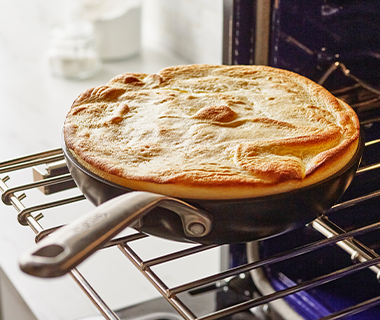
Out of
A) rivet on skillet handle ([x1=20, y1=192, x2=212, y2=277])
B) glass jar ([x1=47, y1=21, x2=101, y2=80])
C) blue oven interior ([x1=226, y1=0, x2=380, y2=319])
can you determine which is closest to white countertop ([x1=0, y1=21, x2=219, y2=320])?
glass jar ([x1=47, y1=21, x2=101, y2=80])

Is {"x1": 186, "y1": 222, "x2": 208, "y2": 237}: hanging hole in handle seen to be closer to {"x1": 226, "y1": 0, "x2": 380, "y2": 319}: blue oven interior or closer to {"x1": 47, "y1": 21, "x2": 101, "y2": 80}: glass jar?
{"x1": 226, "y1": 0, "x2": 380, "y2": 319}: blue oven interior

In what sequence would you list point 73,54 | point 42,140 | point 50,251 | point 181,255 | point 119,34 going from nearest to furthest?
point 50,251 → point 181,255 → point 42,140 → point 73,54 → point 119,34

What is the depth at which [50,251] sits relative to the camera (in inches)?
13.3

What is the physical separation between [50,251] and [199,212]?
126 mm

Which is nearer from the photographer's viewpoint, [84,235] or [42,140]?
[84,235]

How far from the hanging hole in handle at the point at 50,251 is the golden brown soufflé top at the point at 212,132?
4.4 inches

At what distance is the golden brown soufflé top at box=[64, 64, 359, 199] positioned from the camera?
0.44 m

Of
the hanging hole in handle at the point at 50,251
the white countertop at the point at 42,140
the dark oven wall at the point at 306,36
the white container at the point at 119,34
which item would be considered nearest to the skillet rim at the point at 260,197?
the hanging hole in handle at the point at 50,251

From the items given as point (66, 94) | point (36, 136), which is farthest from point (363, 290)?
point (66, 94)

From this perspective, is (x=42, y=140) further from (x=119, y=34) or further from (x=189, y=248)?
(x=189, y=248)

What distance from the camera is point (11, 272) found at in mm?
962

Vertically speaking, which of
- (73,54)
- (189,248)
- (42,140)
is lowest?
(42,140)

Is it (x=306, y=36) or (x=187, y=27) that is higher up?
(x=306, y=36)

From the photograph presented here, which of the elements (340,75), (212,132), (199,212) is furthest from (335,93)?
(199,212)
